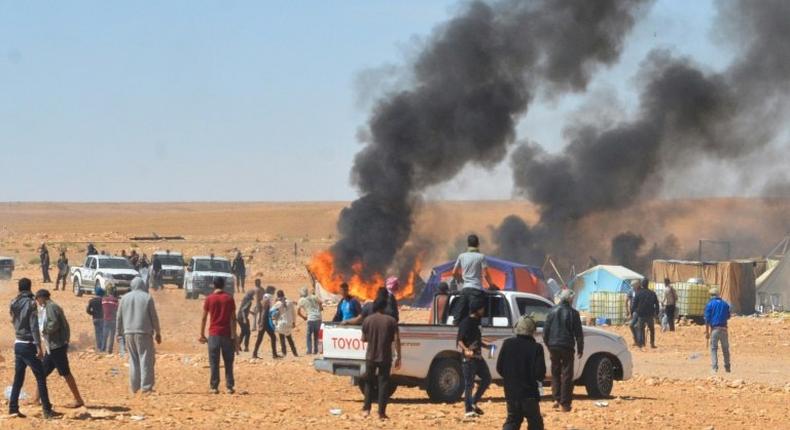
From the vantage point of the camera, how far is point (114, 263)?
49250 mm

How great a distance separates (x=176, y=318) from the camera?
127ft

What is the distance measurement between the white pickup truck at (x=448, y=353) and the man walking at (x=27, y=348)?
13.9 ft

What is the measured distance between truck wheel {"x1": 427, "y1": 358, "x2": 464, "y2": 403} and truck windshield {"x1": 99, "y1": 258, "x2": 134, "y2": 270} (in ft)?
106

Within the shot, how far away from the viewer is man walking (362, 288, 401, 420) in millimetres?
15562

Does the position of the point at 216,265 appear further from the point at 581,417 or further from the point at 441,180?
the point at 581,417

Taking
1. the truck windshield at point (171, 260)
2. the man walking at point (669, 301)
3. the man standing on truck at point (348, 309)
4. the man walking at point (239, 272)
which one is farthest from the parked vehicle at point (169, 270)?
the man standing on truck at point (348, 309)

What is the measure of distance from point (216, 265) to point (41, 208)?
5428 inches

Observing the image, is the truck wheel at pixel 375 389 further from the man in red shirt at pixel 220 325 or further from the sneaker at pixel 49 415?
the sneaker at pixel 49 415

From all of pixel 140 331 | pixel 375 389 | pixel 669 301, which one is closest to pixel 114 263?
pixel 669 301

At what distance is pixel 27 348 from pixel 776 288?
1311 inches

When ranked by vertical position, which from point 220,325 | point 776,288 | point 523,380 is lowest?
point 523,380

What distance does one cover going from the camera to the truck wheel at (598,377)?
18672mm

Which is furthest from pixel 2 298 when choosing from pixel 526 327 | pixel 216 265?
pixel 526 327

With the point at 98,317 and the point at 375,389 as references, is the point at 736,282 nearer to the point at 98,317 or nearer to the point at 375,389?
the point at 98,317
